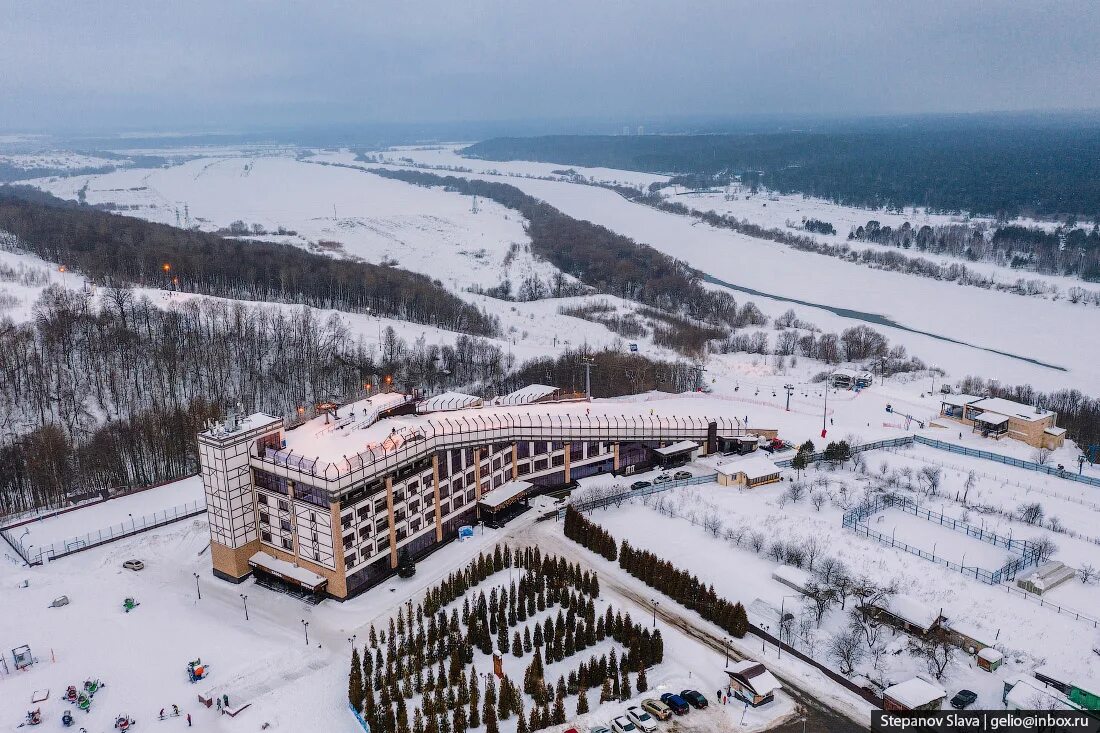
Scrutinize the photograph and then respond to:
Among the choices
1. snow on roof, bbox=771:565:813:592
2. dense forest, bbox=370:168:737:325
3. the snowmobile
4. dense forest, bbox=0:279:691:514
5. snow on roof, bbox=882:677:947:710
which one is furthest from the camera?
dense forest, bbox=370:168:737:325

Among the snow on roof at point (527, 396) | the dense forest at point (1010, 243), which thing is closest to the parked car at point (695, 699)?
the snow on roof at point (527, 396)

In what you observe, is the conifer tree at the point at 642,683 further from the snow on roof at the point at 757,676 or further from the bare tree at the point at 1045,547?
the bare tree at the point at 1045,547

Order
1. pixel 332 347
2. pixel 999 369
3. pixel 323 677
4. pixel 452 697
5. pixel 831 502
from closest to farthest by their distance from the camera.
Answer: pixel 452 697, pixel 323 677, pixel 831 502, pixel 332 347, pixel 999 369

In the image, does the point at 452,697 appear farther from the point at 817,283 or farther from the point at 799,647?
the point at 817,283

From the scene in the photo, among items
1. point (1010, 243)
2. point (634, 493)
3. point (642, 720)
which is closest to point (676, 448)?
point (634, 493)

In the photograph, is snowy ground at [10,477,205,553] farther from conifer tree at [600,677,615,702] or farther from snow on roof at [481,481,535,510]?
conifer tree at [600,677,615,702]

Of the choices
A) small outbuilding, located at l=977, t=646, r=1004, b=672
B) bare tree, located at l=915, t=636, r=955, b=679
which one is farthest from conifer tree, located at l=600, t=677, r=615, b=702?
small outbuilding, located at l=977, t=646, r=1004, b=672

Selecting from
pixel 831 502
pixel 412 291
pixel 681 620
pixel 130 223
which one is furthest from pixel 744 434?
pixel 130 223

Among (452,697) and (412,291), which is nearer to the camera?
(452,697)
